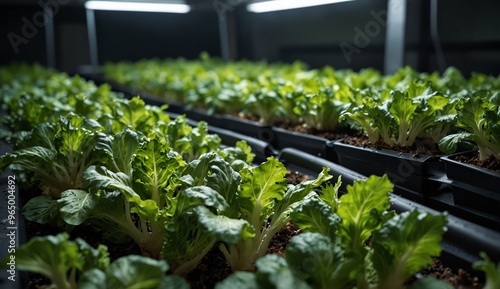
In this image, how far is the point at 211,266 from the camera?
117 cm

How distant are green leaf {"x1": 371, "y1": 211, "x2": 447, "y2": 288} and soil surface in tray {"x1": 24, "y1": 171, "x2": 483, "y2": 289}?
0.13 metres

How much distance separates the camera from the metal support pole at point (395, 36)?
3.50m

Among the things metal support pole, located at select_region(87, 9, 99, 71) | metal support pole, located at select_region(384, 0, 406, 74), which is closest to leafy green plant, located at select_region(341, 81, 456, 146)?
metal support pole, located at select_region(384, 0, 406, 74)

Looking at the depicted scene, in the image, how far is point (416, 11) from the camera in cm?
345

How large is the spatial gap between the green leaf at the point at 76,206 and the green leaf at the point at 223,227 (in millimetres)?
349

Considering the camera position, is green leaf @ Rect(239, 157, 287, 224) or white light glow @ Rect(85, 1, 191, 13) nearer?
green leaf @ Rect(239, 157, 287, 224)

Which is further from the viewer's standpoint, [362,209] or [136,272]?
[362,209]

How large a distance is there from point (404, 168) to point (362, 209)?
58 cm

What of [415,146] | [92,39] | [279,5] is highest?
[279,5]

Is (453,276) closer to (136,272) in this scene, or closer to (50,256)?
(136,272)

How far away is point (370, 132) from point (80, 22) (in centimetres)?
593

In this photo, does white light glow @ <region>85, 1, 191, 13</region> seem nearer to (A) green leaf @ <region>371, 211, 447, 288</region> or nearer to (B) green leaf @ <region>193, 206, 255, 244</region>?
(B) green leaf @ <region>193, 206, 255, 244</region>

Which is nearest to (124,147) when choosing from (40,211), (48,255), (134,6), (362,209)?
(40,211)

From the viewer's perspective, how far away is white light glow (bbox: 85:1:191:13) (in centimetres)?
590
